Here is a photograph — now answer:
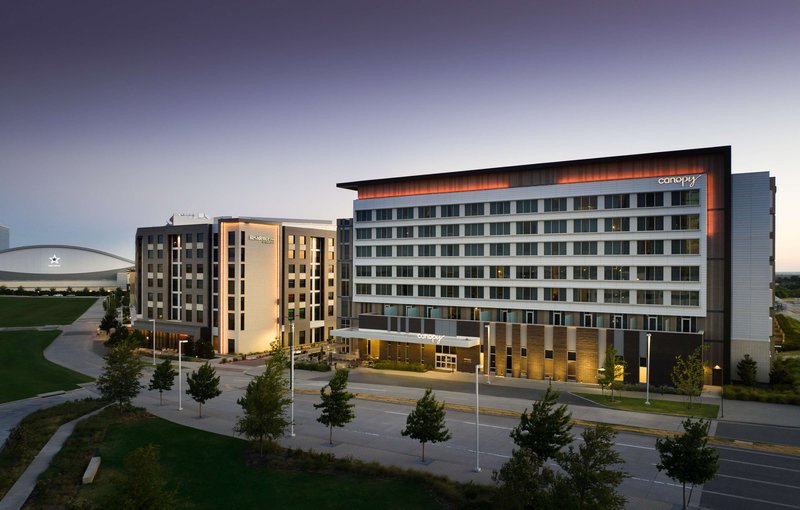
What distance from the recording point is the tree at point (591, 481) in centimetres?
2025

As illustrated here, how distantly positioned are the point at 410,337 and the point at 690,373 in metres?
33.7

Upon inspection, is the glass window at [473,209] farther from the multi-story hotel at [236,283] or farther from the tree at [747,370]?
the tree at [747,370]

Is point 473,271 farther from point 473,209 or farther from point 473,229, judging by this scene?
point 473,209

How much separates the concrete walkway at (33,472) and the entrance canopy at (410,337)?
37.1 meters

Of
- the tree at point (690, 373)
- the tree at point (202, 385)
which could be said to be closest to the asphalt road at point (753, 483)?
the tree at point (690, 373)

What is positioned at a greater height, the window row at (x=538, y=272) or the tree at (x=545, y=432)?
the window row at (x=538, y=272)

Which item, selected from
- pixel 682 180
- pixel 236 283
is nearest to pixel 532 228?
pixel 682 180

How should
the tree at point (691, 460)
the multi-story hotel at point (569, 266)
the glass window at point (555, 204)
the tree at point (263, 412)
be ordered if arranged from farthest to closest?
the glass window at point (555, 204), the multi-story hotel at point (569, 266), the tree at point (263, 412), the tree at point (691, 460)

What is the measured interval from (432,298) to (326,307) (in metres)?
33.1

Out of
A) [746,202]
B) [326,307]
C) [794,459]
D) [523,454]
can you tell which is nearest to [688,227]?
[746,202]

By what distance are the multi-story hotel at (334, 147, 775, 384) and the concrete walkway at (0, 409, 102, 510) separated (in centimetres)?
3829

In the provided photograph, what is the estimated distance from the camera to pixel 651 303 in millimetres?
57688

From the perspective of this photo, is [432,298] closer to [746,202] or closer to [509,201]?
[509,201]

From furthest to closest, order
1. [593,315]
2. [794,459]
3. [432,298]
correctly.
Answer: [432,298]
[593,315]
[794,459]
